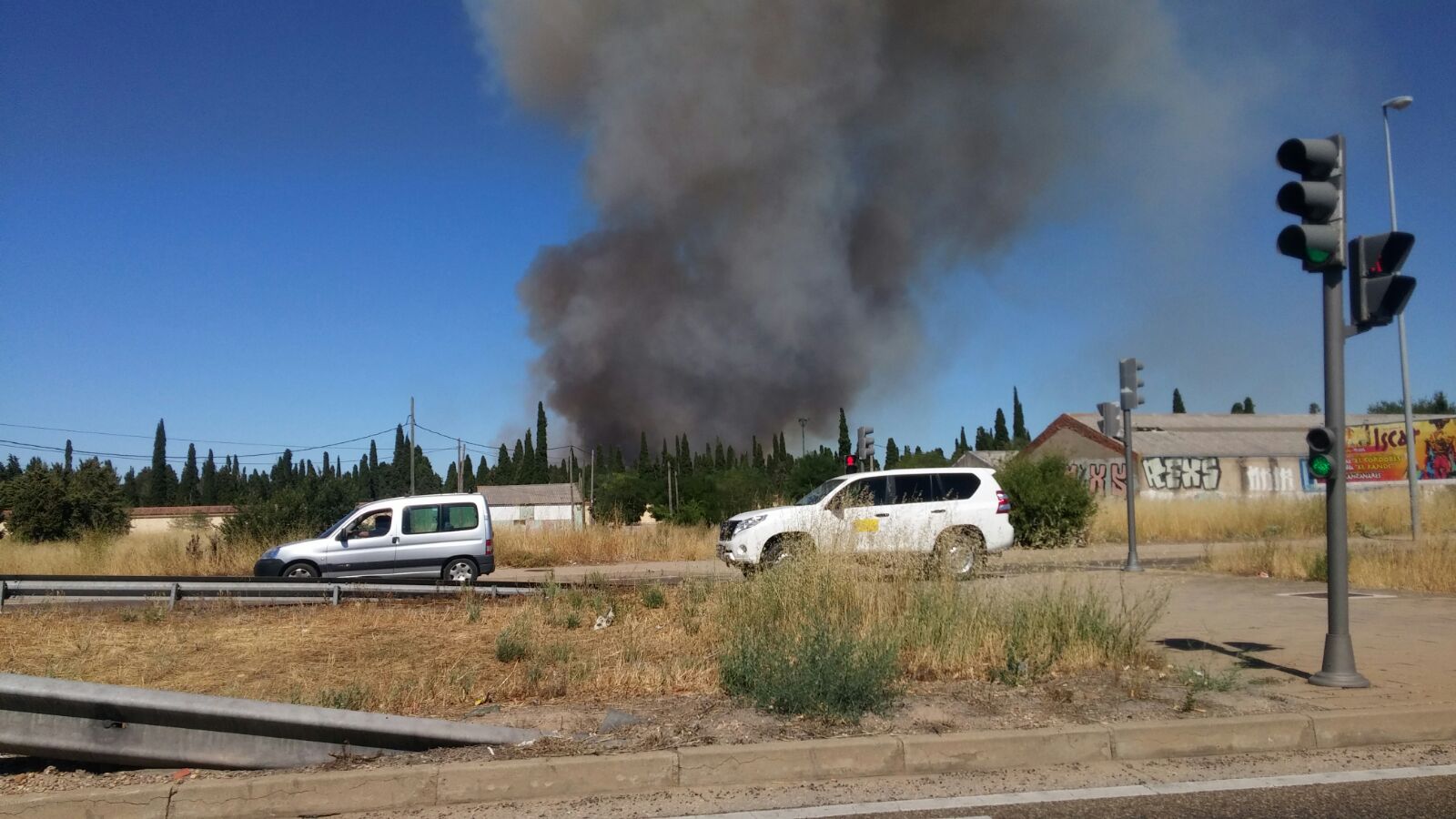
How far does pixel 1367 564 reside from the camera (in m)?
13.1

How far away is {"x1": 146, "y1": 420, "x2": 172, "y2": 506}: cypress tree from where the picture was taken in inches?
3425

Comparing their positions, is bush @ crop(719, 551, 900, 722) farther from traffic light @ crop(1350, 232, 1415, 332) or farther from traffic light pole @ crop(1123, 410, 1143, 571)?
traffic light pole @ crop(1123, 410, 1143, 571)

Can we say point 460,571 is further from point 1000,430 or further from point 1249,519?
point 1000,430

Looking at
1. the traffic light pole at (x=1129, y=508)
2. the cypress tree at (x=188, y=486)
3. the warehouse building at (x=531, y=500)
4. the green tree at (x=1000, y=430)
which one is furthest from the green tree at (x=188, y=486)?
the traffic light pole at (x=1129, y=508)

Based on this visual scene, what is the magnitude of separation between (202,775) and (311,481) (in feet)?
90.6

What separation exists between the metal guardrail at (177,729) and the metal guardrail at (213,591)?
756 centimetres

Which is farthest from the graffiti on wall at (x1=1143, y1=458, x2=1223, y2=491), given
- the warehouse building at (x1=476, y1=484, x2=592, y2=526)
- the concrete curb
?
the warehouse building at (x1=476, y1=484, x2=592, y2=526)

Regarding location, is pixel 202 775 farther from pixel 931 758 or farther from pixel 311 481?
pixel 311 481

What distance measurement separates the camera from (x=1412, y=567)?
12516 millimetres

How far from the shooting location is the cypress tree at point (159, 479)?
87000 millimetres

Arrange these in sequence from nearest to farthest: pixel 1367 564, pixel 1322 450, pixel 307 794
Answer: pixel 307 794, pixel 1322 450, pixel 1367 564

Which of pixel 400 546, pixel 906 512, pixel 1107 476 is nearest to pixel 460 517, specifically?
pixel 400 546

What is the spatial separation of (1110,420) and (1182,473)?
29.2 m

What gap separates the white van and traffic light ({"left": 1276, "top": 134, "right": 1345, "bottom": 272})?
12.6m
